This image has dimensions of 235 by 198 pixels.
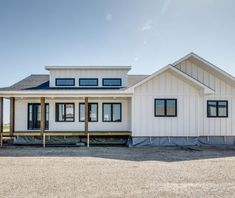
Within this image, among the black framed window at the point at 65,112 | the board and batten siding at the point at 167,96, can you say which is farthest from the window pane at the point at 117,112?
the black framed window at the point at 65,112

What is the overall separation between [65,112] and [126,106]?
423 centimetres

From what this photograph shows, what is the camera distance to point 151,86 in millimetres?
15727

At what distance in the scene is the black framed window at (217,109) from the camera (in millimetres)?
16969

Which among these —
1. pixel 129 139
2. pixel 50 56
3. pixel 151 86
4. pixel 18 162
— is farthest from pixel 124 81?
pixel 18 162

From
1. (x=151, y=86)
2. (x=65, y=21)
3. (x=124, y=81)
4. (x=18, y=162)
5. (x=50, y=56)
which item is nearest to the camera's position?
(x=18, y=162)

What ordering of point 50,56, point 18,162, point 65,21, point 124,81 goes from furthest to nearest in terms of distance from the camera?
point 50,56 < point 124,81 < point 65,21 < point 18,162

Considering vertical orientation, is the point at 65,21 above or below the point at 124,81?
above

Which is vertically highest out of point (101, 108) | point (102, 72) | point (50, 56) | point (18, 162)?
point (50, 56)

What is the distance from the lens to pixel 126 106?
1788cm

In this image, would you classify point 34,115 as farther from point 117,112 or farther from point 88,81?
point 117,112

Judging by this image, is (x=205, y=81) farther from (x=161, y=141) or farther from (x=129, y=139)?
(x=129, y=139)

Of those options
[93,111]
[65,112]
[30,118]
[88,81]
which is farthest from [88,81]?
[30,118]

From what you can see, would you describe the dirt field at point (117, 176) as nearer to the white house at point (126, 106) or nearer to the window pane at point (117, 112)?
the white house at point (126, 106)

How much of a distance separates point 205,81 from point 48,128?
11.2m
